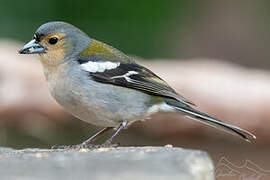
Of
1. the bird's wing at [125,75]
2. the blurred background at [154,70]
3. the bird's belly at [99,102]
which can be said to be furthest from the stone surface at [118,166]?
the blurred background at [154,70]

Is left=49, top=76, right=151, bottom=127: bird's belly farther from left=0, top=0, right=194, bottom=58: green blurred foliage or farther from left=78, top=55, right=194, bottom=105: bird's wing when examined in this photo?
left=0, top=0, right=194, bottom=58: green blurred foliage

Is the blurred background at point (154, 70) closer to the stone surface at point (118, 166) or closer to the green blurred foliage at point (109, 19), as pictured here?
the green blurred foliage at point (109, 19)

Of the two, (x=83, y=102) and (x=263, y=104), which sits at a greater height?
(x=263, y=104)

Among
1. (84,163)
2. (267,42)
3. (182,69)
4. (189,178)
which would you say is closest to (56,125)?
(182,69)

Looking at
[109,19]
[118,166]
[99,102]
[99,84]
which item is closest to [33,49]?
[99,84]

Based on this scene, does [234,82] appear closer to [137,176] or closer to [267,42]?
[137,176]

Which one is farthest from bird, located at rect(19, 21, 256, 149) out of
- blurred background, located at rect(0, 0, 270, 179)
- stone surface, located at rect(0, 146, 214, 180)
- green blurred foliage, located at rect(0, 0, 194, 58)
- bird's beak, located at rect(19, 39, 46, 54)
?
green blurred foliage, located at rect(0, 0, 194, 58)
